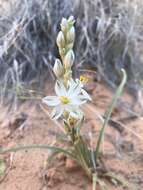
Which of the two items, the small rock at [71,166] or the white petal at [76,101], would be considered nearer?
the white petal at [76,101]

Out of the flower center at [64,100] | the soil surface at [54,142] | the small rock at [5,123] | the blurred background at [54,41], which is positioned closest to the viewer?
the flower center at [64,100]

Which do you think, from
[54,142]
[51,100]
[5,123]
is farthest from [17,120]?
[51,100]

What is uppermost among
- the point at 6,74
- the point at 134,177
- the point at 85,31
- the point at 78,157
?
the point at 85,31

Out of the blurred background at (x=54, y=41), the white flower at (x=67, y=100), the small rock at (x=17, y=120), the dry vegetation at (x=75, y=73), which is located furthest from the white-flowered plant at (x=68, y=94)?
the blurred background at (x=54, y=41)

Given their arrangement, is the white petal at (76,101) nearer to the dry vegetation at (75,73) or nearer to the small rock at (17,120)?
the dry vegetation at (75,73)

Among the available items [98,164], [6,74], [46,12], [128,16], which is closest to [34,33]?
[46,12]

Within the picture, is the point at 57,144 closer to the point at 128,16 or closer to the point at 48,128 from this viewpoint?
the point at 48,128
